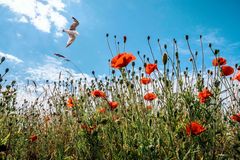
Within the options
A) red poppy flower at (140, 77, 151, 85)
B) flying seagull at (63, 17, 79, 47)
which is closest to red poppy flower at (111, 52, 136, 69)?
flying seagull at (63, 17, 79, 47)

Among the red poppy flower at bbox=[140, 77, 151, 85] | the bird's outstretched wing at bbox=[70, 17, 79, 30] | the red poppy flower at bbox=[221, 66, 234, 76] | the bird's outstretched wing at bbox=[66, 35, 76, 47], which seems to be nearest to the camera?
the bird's outstretched wing at bbox=[66, 35, 76, 47]

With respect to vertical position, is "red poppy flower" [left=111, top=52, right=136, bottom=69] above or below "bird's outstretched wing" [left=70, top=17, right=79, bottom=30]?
below

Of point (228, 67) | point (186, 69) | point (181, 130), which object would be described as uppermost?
point (186, 69)

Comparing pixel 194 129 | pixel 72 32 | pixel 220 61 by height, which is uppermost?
pixel 72 32

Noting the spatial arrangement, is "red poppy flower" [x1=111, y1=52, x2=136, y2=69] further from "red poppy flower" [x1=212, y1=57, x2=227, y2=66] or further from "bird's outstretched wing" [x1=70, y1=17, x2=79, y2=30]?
"red poppy flower" [x1=212, y1=57, x2=227, y2=66]

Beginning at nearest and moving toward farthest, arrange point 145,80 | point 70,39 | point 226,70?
point 70,39 → point 226,70 → point 145,80

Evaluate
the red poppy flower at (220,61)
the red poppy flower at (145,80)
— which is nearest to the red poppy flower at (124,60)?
the red poppy flower at (145,80)

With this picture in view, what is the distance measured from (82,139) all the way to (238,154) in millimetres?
1519

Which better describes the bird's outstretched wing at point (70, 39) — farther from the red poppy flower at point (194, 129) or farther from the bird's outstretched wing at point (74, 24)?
the red poppy flower at point (194, 129)

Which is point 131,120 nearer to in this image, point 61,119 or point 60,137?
point 60,137

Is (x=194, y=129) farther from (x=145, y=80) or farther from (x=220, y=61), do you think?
(x=145, y=80)

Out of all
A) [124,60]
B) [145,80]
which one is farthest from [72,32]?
[145,80]

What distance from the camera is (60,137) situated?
153 inches

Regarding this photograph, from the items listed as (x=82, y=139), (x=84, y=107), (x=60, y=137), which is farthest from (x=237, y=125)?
(x=60, y=137)
